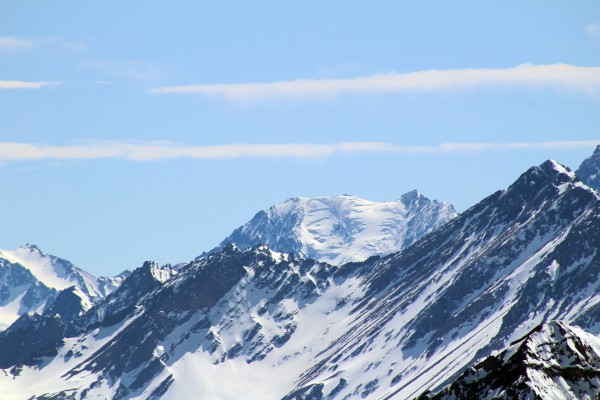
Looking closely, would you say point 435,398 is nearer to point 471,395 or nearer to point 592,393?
point 471,395

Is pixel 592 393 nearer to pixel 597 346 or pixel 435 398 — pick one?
pixel 597 346

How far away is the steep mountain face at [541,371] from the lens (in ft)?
443

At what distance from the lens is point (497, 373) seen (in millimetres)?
140625

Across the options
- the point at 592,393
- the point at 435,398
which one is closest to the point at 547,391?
the point at 592,393

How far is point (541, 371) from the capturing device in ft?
449

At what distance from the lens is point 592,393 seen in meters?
136

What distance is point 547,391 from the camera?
5276 inches

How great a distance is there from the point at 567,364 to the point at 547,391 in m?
6.14

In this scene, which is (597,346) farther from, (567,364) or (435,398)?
(435,398)

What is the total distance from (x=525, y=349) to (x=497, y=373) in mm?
4079

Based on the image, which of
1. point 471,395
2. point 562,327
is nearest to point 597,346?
point 562,327

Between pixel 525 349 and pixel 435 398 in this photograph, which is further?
pixel 435 398

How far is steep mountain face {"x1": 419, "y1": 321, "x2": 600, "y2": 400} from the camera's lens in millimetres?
135000

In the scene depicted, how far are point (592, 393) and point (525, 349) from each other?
754cm
